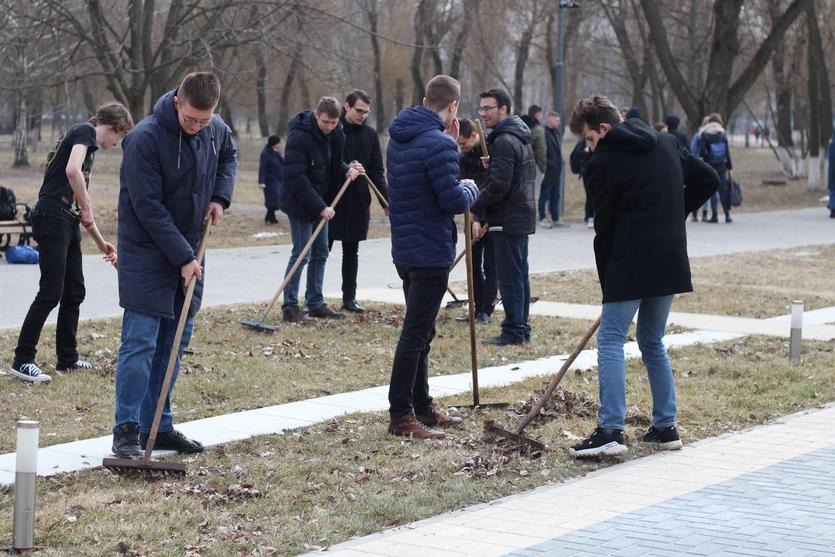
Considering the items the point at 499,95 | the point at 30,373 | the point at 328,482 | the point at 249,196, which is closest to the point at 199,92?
the point at 328,482

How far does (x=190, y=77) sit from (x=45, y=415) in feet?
8.48

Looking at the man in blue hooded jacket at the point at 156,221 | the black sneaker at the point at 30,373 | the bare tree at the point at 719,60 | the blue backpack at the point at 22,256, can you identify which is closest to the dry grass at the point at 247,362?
the black sneaker at the point at 30,373

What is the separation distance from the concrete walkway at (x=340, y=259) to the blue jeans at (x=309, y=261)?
138 centimetres

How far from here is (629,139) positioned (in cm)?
679

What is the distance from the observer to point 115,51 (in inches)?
873

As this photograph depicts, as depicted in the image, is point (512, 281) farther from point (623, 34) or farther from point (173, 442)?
point (623, 34)

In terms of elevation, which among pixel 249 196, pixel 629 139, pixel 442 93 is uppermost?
pixel 442 93

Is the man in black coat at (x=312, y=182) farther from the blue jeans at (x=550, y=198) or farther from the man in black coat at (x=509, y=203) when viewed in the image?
the blue jeans at (x=550, y=198)

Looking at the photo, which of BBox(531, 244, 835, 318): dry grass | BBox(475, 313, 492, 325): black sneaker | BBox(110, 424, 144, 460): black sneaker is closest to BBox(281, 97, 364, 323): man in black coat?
BBox(475, 313, 492, 325): black sneaker

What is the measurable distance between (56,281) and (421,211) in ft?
9.51

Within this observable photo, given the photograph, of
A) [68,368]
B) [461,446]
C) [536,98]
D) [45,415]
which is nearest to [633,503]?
[461,446]

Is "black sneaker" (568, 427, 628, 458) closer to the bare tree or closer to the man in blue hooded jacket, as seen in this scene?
the man in blue hooded jacket

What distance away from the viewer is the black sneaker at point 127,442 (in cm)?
655

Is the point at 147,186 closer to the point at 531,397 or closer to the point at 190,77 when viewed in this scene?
the point at 190,77
